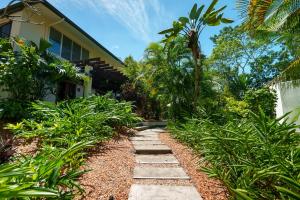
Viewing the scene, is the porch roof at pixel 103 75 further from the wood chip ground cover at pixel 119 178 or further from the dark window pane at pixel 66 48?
the wood chip ground cover at pixel 119 178

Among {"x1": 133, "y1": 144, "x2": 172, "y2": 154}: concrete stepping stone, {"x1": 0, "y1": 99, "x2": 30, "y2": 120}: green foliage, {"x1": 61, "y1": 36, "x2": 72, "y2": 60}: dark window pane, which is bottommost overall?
{"x1": 133, "y1": 144, "x2": 172, "y2": 154}: concrete stepping stone

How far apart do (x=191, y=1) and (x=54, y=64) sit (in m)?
6.49

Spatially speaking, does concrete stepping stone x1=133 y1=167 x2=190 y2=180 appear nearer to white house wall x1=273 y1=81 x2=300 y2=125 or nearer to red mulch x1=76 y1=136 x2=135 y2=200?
red mulch x1=76 y1=136 x2=135 y2=200

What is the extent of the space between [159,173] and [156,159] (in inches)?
43.1

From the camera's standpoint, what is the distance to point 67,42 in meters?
14.2

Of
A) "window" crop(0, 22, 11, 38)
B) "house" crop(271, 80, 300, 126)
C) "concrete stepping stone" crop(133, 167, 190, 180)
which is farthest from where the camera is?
"house" crop(271, 80, 300, 126)

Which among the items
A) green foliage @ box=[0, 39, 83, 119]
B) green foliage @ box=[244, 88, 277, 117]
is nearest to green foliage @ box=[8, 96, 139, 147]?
green foliage @ box=[0, 39, 83, 119]

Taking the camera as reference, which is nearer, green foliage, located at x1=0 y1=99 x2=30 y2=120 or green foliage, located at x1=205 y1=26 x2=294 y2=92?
green foliage, located at x1=0 y1=99 x2=30 y2=120

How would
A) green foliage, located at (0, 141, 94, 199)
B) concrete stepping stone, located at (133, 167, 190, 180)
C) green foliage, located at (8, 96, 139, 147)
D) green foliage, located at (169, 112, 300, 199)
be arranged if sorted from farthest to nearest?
green foliage, located at (8, 96, 139, 147), concrete stepping stone, located at (133, 167, 190, 180), green foliage, located at (169, 112, 300, 199), green foliage, located at (0, 141, 94, 199)

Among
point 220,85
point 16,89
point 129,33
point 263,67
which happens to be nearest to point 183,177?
point 16,89

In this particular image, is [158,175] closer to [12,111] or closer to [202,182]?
[202,182]

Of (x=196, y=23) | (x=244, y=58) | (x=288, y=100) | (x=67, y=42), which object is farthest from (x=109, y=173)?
(x=244, y=58)

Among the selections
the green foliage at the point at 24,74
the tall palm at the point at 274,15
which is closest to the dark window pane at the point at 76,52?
the green foliage at the point at 24,74

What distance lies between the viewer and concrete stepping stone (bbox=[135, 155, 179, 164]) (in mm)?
4985
